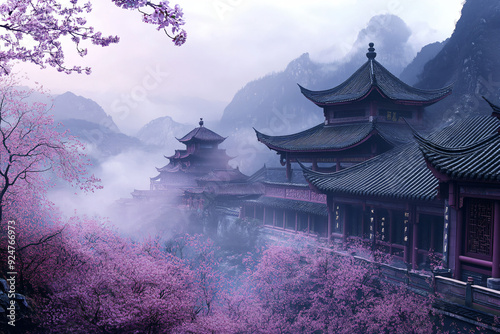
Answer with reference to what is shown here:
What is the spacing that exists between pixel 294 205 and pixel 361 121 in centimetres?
701

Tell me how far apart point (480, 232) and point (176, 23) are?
480 inches

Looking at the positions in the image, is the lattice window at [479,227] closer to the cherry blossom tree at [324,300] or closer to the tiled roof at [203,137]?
the cherry blossom tree at [324,300]

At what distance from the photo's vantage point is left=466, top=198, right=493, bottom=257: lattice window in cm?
1245

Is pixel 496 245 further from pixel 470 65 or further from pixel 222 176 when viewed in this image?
pixel 470 65

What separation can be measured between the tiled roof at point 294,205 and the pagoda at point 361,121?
2492mm

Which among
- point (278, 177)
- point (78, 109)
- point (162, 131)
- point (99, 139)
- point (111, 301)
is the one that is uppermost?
point (78, 109)

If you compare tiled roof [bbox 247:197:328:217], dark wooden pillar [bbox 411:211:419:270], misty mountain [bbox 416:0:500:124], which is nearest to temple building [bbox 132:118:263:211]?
tiled roof [bbox 247:197:328:217]

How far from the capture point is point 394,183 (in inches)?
695

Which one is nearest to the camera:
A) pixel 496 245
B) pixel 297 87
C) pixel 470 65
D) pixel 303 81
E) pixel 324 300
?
pixel 496 245

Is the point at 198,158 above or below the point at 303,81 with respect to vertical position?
below

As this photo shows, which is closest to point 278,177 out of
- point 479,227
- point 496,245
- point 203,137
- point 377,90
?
point 377,90

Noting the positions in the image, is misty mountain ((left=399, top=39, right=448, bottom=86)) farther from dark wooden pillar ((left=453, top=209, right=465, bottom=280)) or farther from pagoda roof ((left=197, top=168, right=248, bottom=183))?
dark wooden pillar ((left=453, top=209, right=465, bottom=280))

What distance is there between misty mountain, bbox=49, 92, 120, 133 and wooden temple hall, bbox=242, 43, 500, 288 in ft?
410

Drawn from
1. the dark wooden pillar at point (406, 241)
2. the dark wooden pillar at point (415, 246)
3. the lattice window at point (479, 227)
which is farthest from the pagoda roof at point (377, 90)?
the lattice window at point (479, 227)
